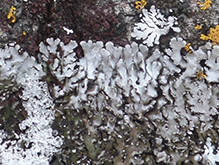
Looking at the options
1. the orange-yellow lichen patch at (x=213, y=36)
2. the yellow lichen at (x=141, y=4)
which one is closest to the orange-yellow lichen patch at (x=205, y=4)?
the orange-yellow lichen patch at (x=213, y=36)

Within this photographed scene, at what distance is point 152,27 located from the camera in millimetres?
1569

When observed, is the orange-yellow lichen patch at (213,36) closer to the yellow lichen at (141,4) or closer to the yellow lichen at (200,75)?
the yellow lichen at (200,75)

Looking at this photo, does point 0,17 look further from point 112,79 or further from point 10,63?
point 112,79

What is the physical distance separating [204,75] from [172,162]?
18.3 inches

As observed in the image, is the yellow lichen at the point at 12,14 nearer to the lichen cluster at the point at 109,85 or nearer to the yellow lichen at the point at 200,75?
the lichen cluster at the point at 109,85

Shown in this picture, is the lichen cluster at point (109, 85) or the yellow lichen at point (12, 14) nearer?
the lichen cluster at point (109, 85)

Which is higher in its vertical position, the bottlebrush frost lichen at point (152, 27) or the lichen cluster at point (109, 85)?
the bottlebrush frost lichen at point (152, 27)

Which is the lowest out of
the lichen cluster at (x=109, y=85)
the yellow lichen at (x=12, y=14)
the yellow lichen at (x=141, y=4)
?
the lichen cluster at (x=109, y=85)

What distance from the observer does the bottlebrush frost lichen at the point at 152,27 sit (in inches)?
61.9

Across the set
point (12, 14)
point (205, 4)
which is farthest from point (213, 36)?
point (12, 14)

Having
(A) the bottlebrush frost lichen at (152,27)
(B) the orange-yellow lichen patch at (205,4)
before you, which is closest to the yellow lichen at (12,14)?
(A) the bottlebrush frost lichen at (152,27)

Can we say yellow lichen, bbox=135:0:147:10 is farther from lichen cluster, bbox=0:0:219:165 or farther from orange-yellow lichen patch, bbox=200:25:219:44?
orange-yellow lichen patch, bbox=200:25:219:44

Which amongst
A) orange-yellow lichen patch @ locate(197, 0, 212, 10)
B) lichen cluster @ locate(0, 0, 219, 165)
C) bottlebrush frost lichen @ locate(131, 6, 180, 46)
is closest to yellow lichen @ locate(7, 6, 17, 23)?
lichen cluster @ locate(0, 0, 219, 165)

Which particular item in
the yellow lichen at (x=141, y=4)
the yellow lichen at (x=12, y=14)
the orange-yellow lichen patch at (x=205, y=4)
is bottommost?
the yellow lichen at (x=12, y=14)
